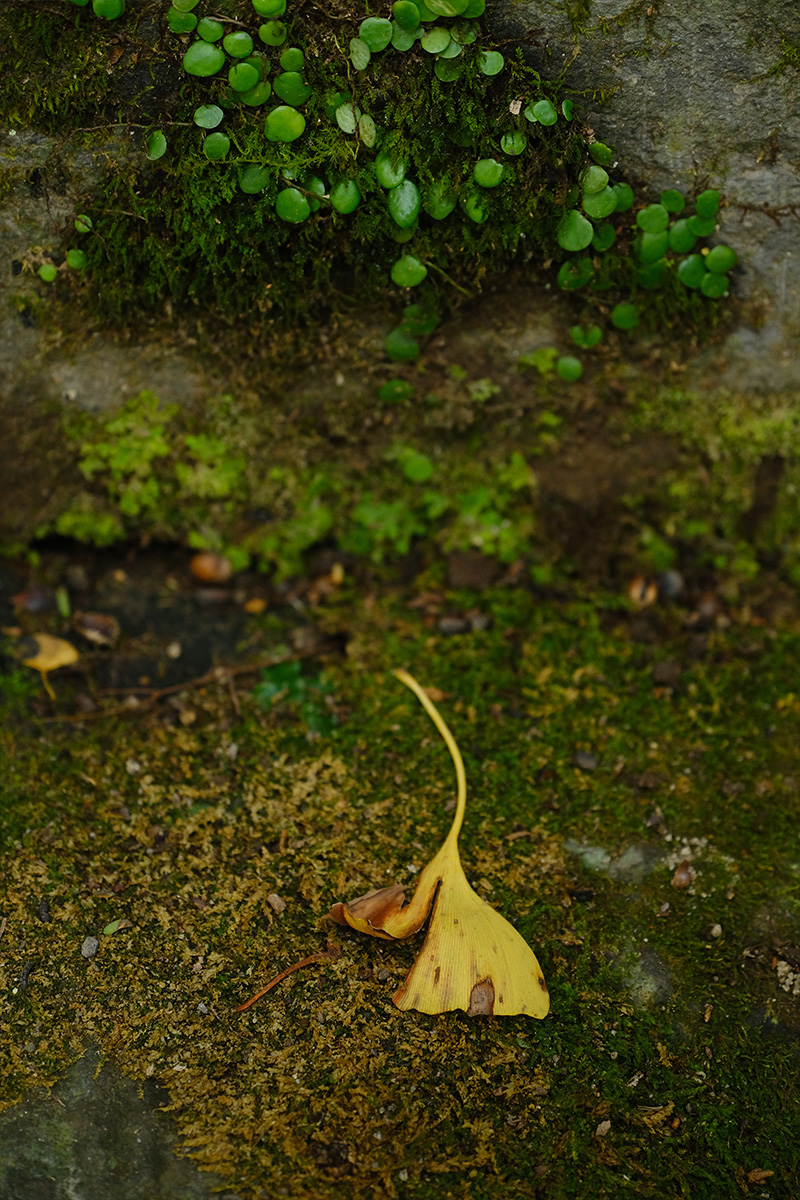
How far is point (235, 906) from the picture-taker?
219 centimetres

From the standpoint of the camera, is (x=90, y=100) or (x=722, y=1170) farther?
(x=90, y=100)

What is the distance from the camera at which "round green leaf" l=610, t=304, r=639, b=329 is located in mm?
2697

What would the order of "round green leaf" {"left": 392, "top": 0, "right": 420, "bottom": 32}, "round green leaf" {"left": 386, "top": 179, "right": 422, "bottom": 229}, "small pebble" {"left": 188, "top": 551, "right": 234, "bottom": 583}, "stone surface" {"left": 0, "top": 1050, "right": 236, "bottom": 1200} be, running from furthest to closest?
1. "small pebble" {"left": 188, "top": 551, "right": 234, "bottom": 583}
2. "round green leaf" {"left": 386, "top": 179, "right": 422, "bottom": 229}
3. "round green leaf" {"left": 392, "top": 0, "right": 420, "bottom": 32}
4. "stone surface" {"left": 0, "top": 1050, "right": 236, "bottom": 1200}

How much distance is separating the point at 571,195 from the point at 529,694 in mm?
1582

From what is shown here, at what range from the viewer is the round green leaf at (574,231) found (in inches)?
95.7

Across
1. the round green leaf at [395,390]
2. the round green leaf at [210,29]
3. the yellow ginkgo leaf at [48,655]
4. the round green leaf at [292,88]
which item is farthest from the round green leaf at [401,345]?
the yellow ginkgo leaf at [48,655]

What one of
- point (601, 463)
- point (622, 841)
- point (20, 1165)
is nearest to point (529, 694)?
point (622, 841)

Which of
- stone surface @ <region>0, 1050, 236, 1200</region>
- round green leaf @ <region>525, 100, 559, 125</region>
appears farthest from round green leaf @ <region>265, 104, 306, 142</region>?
stone surface @ <region>0, 1050, 236, 1200</region>

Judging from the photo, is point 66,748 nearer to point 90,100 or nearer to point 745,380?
point 90,100

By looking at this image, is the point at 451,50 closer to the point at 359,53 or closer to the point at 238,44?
the point at 359,53

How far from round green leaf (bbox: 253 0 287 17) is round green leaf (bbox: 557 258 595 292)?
1.07 m

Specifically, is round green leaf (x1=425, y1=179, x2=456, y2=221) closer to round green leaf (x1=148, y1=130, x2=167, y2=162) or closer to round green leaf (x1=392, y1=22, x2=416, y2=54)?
round green leaf (x1=392, y1=22, x2=416, y2=54)

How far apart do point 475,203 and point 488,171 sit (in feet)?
0.33

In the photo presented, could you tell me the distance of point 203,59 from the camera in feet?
7.04
